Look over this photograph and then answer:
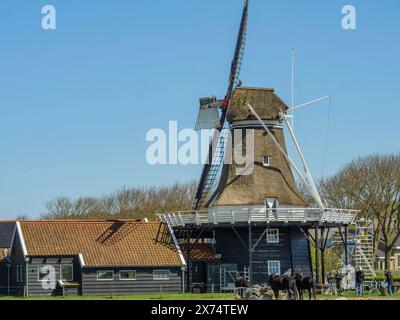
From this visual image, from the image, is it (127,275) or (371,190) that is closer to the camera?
(127,275)

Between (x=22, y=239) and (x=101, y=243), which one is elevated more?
(x=22, y=239)

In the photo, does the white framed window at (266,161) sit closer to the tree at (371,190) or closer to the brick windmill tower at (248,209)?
the brick windmill tower at (248,209)

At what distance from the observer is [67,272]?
52125 mm

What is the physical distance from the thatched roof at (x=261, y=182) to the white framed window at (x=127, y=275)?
6.53 metres

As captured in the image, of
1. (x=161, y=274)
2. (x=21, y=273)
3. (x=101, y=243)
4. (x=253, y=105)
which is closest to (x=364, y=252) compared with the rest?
(x=253, y=105)

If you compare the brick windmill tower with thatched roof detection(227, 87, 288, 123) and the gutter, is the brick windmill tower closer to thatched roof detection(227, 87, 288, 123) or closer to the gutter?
thatched roof detection(227, 87, 288, 123)

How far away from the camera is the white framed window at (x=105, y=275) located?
2041 inches

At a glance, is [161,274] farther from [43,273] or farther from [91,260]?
[43,273]

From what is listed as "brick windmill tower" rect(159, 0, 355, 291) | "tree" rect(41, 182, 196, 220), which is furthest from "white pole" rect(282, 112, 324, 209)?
"tree" rect(41, 182, 196, 220)

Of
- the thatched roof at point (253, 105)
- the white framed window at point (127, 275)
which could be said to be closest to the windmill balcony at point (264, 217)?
the white framed window at point (127, 275)

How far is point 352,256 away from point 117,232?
13.4m

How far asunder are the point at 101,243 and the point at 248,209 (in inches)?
319

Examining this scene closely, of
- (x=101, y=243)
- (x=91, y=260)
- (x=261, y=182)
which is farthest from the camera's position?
(x=261, y=182)
